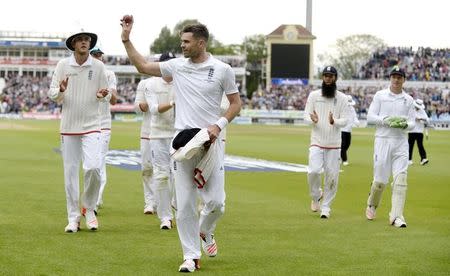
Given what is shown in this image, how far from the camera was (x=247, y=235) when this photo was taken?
1233cm

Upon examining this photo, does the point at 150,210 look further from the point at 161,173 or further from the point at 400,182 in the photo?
the point at 400,182

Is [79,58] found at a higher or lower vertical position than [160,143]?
higher

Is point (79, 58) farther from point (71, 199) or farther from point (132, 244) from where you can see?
point (132, 244)

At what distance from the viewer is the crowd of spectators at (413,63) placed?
99.3m

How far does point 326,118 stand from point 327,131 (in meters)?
0.22

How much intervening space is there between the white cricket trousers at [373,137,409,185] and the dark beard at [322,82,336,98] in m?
1.23

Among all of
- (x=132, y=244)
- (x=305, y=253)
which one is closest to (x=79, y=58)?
(x=132, y=244)

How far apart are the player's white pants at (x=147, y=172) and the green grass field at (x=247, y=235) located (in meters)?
0.37

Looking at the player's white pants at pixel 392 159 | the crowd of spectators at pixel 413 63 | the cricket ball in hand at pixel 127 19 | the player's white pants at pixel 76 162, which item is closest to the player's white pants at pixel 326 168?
the player's white pants at pixel 392 159

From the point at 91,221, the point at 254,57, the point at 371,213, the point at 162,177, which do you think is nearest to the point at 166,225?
the point at 162,177

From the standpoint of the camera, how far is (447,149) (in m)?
40.6

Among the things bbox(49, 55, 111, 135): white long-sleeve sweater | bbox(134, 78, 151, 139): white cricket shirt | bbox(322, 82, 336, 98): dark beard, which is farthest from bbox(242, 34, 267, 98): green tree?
bbox(49, 55, 111, 135): white long-sleeve sweater

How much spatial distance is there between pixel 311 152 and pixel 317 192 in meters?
0.73

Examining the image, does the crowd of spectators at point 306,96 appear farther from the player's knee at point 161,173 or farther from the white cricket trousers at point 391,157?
the player's knee at point 161,173
